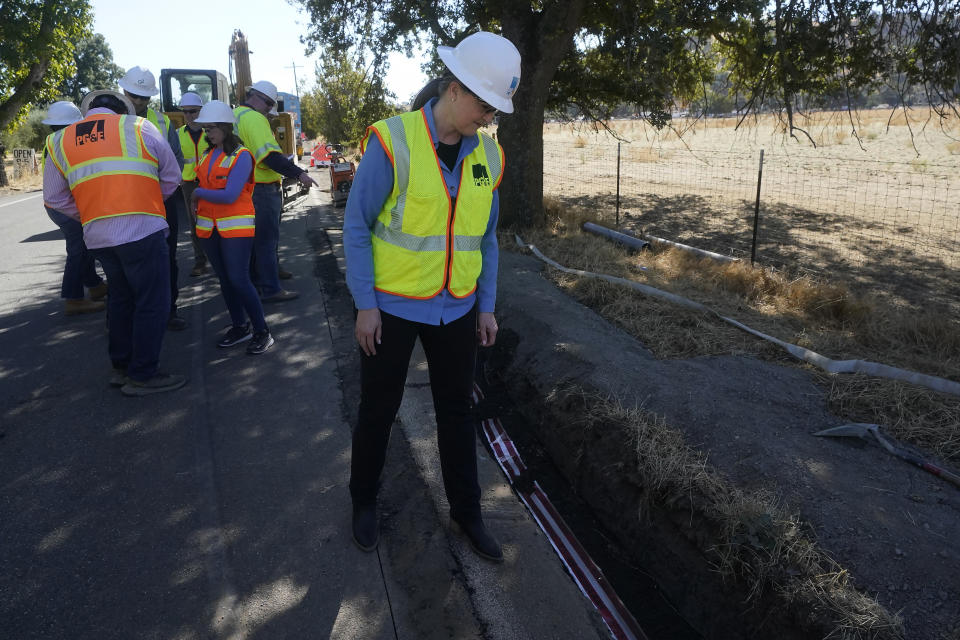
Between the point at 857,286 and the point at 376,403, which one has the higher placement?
the point at 376,403

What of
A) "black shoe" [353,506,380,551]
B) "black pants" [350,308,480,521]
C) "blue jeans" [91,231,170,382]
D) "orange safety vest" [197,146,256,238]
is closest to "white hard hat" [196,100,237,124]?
"orange safety vest" [197,146,256,238]

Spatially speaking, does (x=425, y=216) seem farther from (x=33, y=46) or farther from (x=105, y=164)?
(x=33, y=46)

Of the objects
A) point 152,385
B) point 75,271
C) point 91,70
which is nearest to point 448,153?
point 152,385

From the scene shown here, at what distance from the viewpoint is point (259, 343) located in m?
5.47

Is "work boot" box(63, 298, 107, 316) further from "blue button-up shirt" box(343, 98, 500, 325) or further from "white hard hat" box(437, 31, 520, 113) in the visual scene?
"white hard hat" box(437, 31, 520, 113)

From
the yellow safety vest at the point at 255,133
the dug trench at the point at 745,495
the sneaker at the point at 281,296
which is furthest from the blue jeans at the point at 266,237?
the dug trench at the point at 745,495

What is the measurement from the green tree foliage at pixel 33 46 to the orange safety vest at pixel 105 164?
18.5 meters

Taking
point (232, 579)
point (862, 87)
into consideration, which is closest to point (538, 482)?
point (232, 579)

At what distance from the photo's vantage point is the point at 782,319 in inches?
227

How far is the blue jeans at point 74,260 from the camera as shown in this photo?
20.3 feet

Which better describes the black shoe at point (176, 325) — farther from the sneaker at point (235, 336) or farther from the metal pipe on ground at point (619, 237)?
the metal pipe on ground at point (619, 237)

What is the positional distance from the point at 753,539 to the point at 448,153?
1980 millimetres

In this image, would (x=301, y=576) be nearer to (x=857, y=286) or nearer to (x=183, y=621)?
(x=183, y=621)

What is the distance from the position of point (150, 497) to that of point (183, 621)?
1018mm
